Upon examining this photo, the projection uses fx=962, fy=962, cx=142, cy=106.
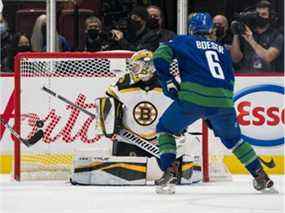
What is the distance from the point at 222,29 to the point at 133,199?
3406 millimetres

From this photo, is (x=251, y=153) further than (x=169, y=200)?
Yes

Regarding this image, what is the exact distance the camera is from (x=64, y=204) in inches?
240

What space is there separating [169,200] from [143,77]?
163 cm

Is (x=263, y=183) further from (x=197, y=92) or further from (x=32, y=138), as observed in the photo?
(x=32, y=138)

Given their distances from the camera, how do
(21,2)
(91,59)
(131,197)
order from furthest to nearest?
(21,2) → (91,59) → (131,197)

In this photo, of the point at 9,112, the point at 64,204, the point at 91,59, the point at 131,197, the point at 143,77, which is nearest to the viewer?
the point at 64,204

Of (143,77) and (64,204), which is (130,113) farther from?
(64,204)

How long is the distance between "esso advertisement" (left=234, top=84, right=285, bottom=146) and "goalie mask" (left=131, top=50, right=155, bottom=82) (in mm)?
1540

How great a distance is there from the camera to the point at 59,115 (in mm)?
8211

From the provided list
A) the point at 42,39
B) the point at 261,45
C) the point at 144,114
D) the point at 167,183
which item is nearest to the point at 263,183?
the point at 167,183

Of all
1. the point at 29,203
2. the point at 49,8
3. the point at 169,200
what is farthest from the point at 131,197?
the point at 49,8

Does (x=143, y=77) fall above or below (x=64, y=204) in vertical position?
above

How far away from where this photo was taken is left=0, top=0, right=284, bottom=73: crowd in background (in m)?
9.33

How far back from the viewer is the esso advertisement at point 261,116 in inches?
353
